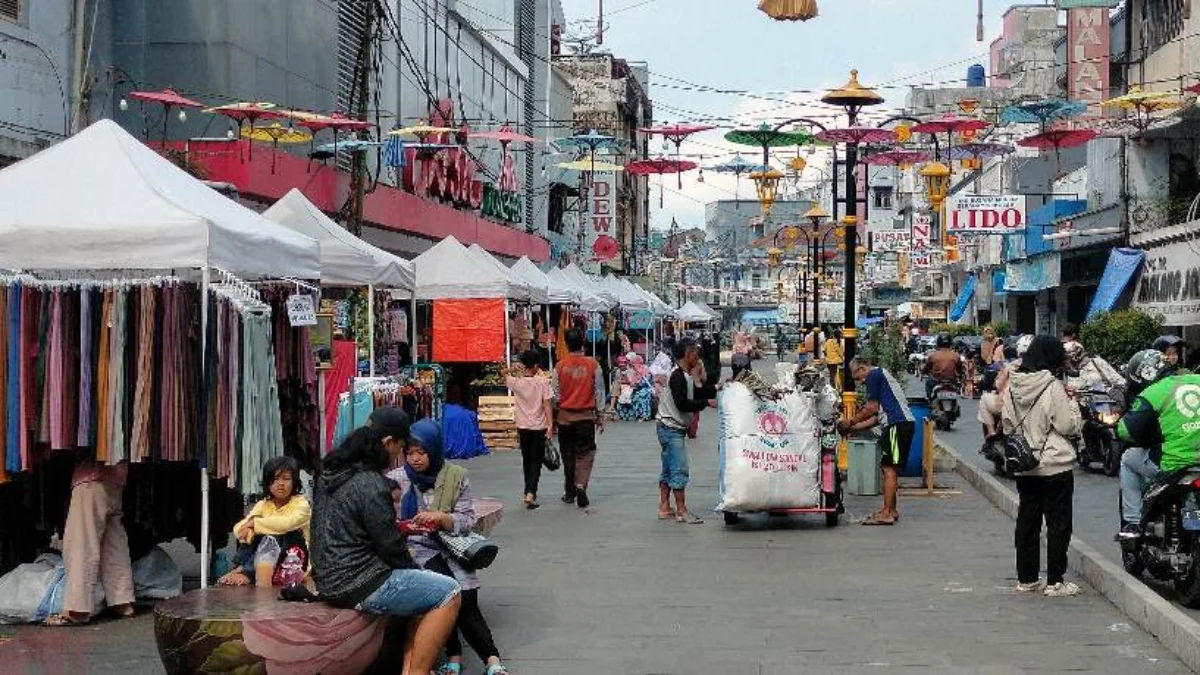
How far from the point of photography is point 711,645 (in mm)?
8805

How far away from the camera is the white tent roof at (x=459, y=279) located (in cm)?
2272

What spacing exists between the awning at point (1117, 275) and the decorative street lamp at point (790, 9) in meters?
17.3

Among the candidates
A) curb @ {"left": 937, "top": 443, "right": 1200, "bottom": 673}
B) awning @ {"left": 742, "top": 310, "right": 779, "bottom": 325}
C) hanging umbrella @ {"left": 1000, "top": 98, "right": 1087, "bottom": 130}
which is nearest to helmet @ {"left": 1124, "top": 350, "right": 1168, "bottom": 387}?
curb @ {"left": 937, "top": 443, "right": 1200, "bottom": 673}

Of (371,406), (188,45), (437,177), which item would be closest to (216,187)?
(371,406)

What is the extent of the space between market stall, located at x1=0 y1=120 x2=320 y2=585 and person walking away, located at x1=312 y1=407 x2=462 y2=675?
7.88 ft

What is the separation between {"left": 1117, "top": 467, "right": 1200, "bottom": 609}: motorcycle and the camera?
926 cm

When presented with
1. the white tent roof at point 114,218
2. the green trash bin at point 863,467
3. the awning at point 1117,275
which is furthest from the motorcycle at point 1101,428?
the awning at point 1117,275

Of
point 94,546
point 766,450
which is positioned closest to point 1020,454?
point 766,450

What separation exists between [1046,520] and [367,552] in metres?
4.99

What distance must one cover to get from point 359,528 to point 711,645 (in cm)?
258

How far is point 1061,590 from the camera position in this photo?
10.3m

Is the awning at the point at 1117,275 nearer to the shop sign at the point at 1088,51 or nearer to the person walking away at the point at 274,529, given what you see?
the shop sign at the point at 1088,51

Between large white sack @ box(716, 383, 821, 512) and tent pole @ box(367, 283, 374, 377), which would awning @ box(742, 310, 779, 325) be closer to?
tent pole @ box(367, 283, 374, 377)

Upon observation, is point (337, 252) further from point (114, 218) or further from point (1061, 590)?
point (1061, 590)
